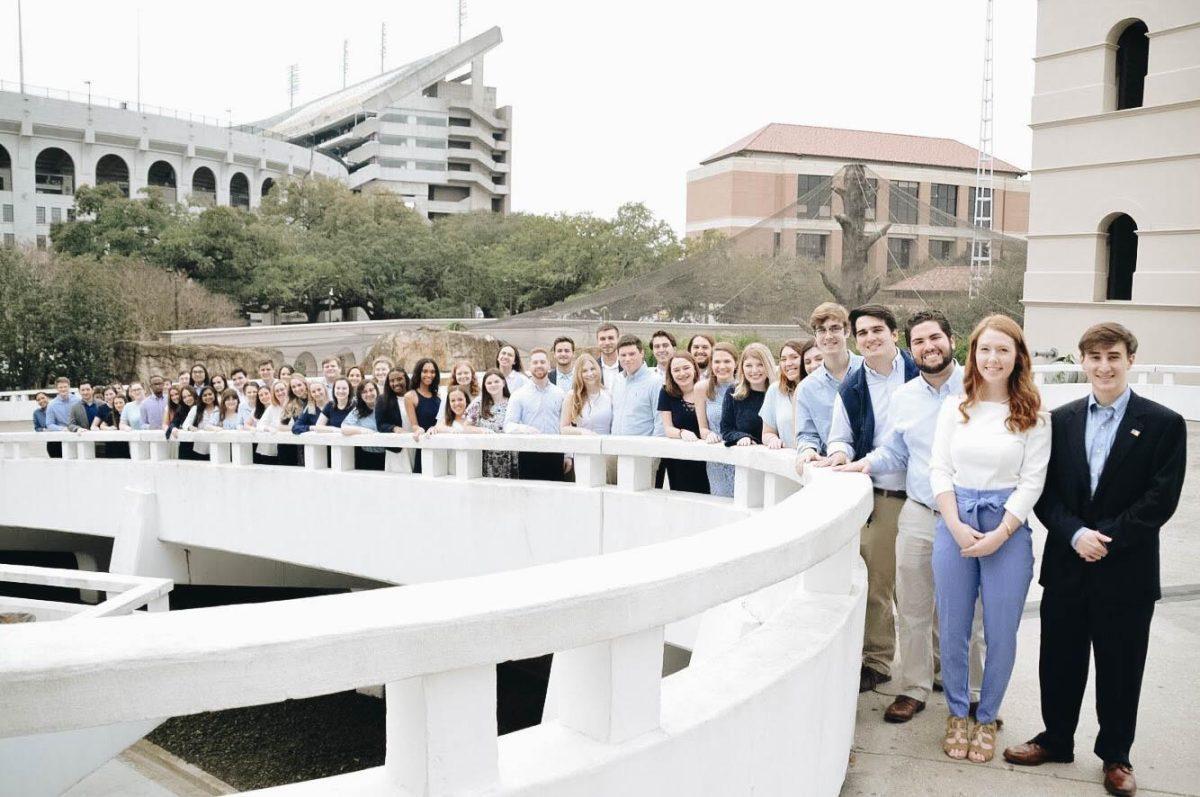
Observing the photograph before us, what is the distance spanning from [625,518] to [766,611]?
3.55 m

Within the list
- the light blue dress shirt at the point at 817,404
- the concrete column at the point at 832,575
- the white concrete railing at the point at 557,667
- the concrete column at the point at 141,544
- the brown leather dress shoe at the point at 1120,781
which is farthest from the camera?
the concrete column at the point at 141,544

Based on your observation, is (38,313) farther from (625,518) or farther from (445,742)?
(445,742)

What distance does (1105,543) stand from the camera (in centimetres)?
379

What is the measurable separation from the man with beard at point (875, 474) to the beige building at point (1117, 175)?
16873mm

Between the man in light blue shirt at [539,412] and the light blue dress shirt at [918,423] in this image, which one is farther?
the man in light blue shirt at [539,412]

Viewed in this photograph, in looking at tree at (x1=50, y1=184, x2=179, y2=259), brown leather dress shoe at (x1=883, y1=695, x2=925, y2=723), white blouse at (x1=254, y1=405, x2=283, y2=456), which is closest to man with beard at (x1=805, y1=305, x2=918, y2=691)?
brown leather dress shoe at (x1=883, y1=695, x2=925, y2=723)

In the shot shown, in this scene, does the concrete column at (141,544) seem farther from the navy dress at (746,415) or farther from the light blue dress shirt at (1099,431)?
the light blue dress shirt at (1099,431)

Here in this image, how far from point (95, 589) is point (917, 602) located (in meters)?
9.95

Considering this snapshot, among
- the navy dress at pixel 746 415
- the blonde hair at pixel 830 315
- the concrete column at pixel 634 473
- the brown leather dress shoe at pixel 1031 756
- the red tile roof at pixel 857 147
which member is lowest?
the brown leather dress shoe at pixel 1031 756

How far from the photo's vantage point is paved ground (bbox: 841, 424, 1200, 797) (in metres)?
3.74

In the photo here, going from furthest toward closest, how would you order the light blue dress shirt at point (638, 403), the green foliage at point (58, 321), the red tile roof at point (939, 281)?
the green foliage at point (58, 321)
the red tile roof at point (939, 281)
the light blue dress shirt at point (638, 403)

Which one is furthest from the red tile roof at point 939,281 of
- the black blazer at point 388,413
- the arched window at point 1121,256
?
the black blazer at point 388,413

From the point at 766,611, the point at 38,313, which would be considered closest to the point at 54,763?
the point at 766,611

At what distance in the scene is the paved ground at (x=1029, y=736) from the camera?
3.74 metres
